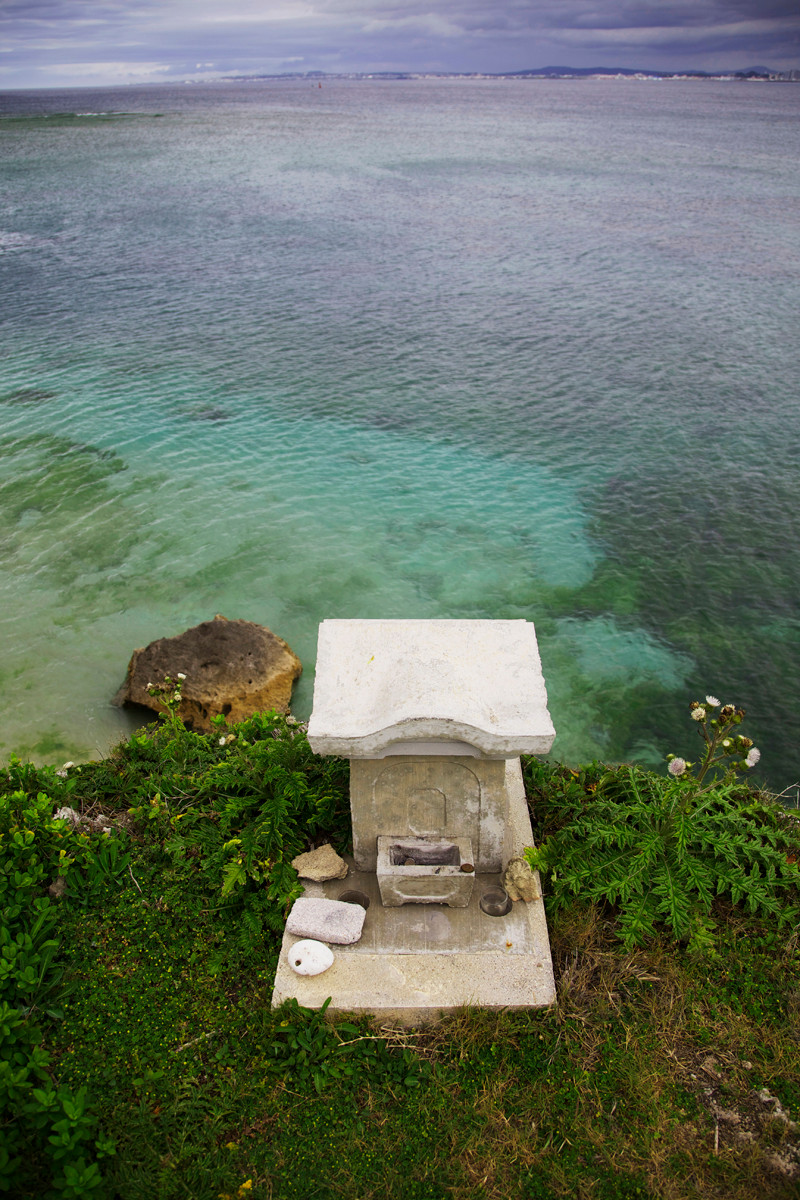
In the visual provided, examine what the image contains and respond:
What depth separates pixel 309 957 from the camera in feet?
22.6

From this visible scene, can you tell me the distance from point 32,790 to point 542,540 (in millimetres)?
12462

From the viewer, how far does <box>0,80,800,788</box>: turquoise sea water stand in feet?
48.9

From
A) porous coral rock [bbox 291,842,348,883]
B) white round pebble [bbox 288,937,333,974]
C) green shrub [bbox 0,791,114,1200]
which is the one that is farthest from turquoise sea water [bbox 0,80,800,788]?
white round pebble [bbox 288,937,333,974]

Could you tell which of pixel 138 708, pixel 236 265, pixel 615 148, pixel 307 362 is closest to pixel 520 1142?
pixel 138 708

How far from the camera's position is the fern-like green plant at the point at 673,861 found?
24.0ft

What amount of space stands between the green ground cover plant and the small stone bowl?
1.43 feet

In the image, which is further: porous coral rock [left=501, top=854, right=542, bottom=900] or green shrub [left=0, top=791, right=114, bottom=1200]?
porous coral rock [left=501, top=854, right=542, bottom=900]

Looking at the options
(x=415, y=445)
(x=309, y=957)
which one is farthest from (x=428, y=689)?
(x=415, y=445)

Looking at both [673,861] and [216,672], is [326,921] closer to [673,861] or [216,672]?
[673,861]

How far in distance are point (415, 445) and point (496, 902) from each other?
53.4ft

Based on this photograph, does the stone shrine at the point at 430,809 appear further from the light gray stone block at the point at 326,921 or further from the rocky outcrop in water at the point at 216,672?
the rocky outcrop in water at the point at 216,672

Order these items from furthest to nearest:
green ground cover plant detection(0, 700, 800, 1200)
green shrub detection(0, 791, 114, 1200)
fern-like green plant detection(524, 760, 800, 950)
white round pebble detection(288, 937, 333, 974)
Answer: fern-like green plant detection(524, 760, 800, 950)
white round pebble detection(288, 937, 333, 974)
green ground cover plant detection(0, 700, 800, 1200)
green shrub detection(0, 791, 114, 1200)

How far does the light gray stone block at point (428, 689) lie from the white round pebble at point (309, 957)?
1811mm

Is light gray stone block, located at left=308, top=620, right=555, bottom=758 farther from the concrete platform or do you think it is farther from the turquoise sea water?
the turquoise sea water
